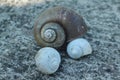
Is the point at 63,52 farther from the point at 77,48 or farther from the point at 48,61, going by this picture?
the point at 48,61

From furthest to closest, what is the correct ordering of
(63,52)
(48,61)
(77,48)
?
1. (63,52)
2. (77,48)
3. (48,61)

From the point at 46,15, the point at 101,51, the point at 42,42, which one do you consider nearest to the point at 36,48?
the point at 42,42

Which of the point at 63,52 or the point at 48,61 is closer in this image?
the point at 48,61

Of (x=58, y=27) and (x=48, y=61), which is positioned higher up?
(x=58, y=27)

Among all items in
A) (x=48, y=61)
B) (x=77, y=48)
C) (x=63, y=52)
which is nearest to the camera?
(x=48, y=61)

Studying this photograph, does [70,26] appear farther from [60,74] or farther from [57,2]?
[57,2]

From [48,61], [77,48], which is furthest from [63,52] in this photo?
[48,61]
